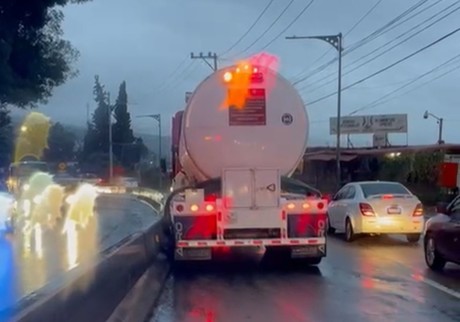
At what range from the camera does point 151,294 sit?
12609mm

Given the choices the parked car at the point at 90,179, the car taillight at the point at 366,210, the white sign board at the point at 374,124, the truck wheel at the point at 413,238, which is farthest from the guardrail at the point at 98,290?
the white sign board at the point at 374,124

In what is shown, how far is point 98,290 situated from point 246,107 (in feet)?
25.6

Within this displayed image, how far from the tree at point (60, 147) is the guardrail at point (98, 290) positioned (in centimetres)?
9907

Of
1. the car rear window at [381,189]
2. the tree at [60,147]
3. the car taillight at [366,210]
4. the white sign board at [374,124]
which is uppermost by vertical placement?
the white sign board at [374,124]

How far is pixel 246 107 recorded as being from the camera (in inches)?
616

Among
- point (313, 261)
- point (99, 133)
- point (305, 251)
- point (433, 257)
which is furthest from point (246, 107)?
point (99, 133)

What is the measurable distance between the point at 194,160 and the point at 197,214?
55.2 inches

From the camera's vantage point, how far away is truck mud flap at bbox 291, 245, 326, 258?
1534cm

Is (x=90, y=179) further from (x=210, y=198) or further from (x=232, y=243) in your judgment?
(x=232, y=243)

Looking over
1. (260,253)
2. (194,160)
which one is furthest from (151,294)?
(260,253)

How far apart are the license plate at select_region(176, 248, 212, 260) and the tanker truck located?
0.02m

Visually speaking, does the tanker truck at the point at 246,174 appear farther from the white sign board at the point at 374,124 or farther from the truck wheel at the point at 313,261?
the white sign board at the point at 374,124

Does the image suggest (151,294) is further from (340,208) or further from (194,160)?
(340,208)

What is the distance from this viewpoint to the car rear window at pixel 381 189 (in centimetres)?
2166
